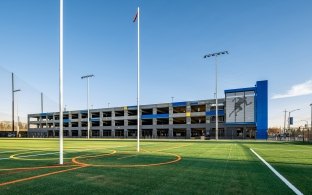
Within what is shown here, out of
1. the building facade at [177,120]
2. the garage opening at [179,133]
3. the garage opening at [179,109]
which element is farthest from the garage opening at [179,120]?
the garage opening at [179,133]

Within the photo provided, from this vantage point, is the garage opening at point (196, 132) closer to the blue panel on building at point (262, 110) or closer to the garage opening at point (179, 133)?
the garage opening at point (179, 133)

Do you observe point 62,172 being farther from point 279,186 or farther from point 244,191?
point 279,186

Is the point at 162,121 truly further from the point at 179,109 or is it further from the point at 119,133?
the point at 119,133

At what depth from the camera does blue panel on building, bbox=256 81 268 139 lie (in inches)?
2569

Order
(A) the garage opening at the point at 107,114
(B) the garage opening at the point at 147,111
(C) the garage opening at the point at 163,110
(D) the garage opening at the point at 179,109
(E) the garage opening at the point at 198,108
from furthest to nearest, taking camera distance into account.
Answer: (A) the garage opening at the point at 107,114, (B) the garage opening at the point at 147,111, (C) the garage opening at the point at 163,110, (D) the garage opening at the point at 179,109, (E) the garage opening at the point at 198,108

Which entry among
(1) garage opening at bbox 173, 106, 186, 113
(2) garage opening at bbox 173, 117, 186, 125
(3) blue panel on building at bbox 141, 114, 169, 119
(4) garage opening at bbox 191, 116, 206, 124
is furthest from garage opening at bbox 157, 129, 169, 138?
(4) garage opening at bbox 191, 116, 206, 124

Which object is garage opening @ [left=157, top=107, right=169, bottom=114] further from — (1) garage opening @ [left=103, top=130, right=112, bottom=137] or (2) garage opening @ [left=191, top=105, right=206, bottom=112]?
(1) garage opening @ [left=103, top=130, right=112, bottom=137]

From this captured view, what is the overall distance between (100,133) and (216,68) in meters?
61.2

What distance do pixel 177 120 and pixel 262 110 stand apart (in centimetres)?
2925

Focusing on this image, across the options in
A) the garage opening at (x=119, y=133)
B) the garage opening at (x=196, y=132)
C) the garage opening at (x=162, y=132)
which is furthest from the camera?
the garage opening at (x=119, y=133)

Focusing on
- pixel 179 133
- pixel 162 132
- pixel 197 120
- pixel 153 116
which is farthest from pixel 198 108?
pixel 153 116

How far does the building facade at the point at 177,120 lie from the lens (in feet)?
219

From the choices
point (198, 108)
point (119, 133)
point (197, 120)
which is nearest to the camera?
point (197, 120)

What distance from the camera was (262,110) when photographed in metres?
65.6
